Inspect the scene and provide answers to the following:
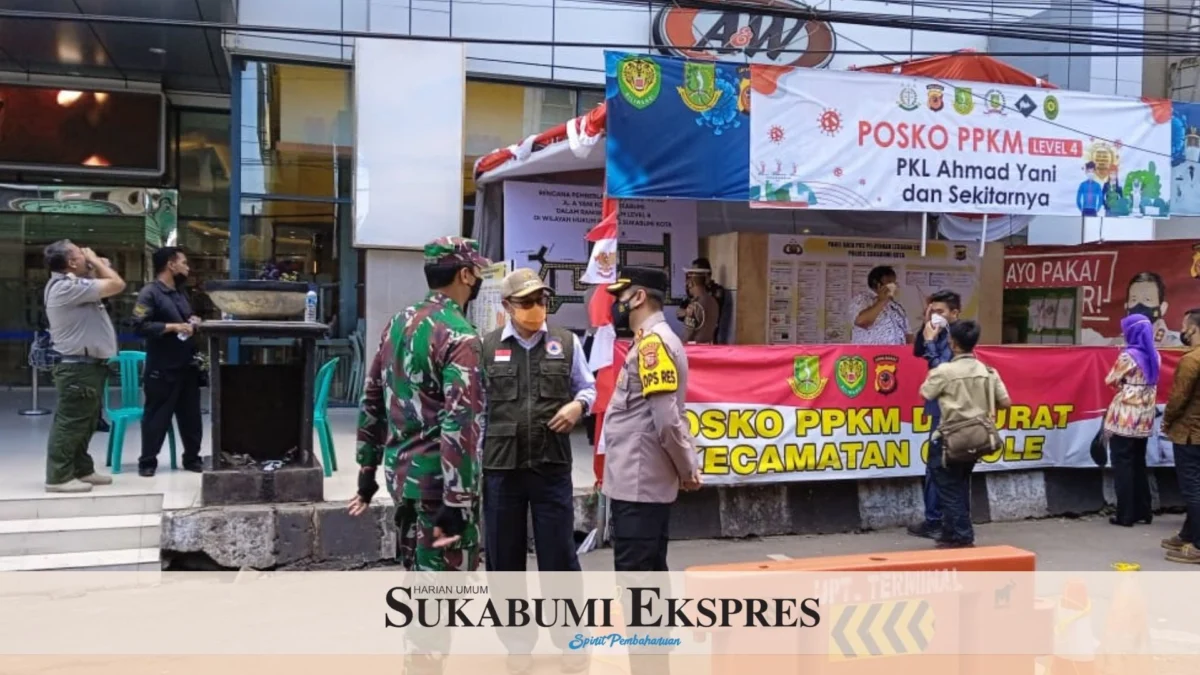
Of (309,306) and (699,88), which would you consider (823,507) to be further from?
(309,306)

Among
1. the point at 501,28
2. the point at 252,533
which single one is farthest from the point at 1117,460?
the point at 501,28

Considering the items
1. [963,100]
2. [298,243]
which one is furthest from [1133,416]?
[298,243]

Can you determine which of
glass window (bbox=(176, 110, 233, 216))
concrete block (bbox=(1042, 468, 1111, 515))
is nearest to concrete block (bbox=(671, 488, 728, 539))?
concrete block (bbox=(1042, 468, 1111, 515))

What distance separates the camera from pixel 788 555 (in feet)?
23.3

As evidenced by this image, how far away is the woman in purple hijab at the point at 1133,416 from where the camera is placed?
26.2 ft

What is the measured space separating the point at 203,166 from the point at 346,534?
31.4 feet

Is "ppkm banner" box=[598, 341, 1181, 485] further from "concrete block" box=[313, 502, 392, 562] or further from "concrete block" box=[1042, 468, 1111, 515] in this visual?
"concrete block" box=[313, 502, 392, 562]

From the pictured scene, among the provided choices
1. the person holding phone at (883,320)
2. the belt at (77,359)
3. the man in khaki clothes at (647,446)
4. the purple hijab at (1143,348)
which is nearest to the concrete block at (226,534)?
the belt at (77,359)

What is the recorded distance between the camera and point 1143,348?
26.3ft

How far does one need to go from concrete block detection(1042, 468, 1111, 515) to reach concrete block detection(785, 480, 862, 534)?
2.07m

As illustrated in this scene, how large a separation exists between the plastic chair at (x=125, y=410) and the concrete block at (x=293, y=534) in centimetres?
176

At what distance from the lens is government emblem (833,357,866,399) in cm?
768

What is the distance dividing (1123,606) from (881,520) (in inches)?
143

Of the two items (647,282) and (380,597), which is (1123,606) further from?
(380,597)
